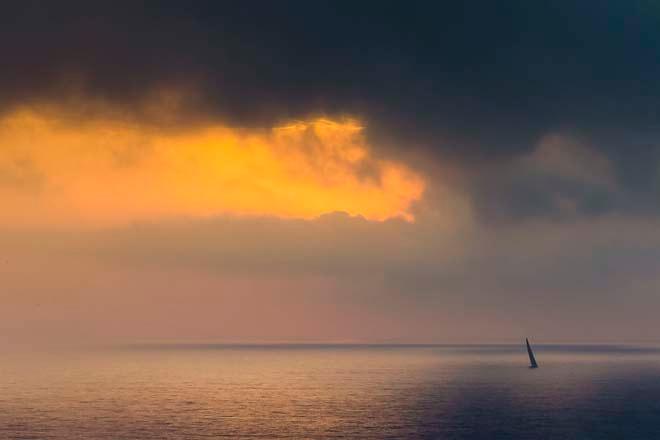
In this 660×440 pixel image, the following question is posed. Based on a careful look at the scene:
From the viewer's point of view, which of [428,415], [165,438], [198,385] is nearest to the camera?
[165,438]

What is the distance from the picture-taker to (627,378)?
7864 inches

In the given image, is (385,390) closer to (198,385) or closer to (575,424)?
(198,385)

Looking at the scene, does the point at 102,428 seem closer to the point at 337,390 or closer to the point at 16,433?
the point at 16,433

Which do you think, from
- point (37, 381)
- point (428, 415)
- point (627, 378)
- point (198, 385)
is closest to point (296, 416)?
point (428, 415)

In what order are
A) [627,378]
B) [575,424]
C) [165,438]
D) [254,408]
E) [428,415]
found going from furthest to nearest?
[627,378], [254,408], [428,415], [575,424], [165,438]

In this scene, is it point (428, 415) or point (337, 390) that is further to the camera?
point (337, 390)

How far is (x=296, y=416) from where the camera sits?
110750 millimetres

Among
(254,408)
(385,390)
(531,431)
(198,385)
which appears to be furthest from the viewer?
(198,385)

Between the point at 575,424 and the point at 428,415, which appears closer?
the point at 575,424

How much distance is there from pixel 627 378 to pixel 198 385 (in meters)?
125

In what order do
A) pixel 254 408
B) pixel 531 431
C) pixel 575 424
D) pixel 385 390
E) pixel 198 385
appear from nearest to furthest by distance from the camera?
pixel 531 431
pixel 575 424
pixel 254 408
pixel 385 390
pixel 198 385

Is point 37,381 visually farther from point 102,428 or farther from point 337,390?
point 102,428

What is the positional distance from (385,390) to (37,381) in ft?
318

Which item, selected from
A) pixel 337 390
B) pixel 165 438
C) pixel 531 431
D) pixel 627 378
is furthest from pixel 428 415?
pixel 627 378
